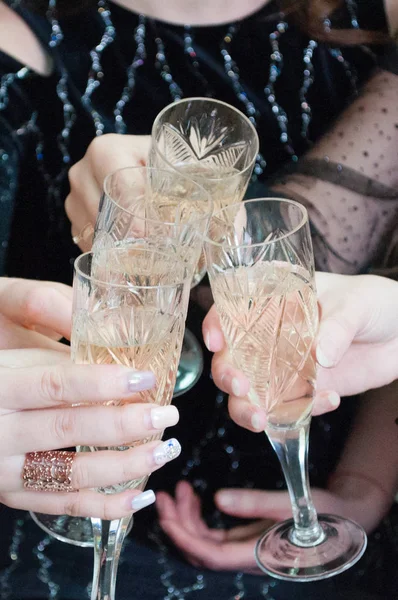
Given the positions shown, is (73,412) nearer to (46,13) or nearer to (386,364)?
(386,364)

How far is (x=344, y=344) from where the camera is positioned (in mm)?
766

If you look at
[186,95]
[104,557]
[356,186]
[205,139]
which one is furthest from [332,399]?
[186,95]

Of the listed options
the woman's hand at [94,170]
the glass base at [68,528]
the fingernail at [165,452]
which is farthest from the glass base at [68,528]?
the woman's hand at [94,170]

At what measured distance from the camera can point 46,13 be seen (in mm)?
1561

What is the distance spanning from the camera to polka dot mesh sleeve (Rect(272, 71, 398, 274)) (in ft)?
4.70

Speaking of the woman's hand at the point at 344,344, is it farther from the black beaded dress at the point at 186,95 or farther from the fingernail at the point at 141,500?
the black beaded dress at the point at 186,95

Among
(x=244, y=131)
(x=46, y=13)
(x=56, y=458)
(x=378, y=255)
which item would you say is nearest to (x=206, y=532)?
(x=56, y=458)

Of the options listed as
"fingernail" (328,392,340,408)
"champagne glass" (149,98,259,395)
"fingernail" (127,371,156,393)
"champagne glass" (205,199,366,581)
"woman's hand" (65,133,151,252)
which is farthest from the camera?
"woman's hand" (65,133,151,252)

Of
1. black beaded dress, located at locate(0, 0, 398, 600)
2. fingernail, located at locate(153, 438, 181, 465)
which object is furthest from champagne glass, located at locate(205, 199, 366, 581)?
black beaded dress, located at locate(0, 0, 398, 600)

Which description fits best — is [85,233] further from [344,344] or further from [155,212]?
[344,344]

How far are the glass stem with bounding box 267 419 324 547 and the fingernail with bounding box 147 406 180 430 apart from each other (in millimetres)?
176

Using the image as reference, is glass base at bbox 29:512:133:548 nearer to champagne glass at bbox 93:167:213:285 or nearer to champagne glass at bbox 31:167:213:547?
champagne glass at bbox 31:167:213:547

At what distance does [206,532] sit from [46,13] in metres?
1.16

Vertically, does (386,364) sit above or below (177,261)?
below
